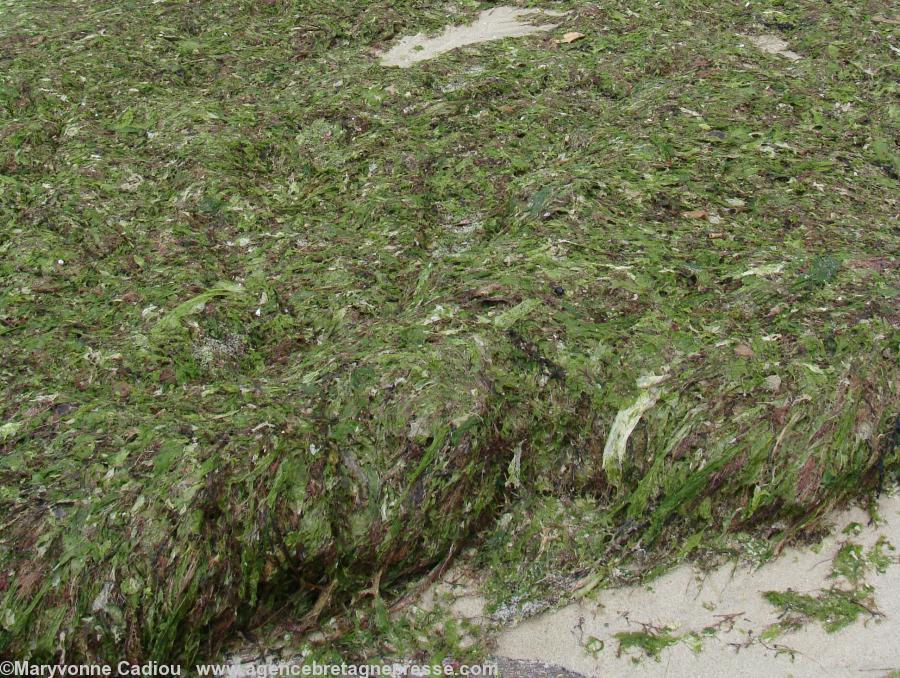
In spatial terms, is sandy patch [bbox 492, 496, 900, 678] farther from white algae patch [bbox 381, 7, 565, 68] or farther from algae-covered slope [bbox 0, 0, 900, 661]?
white algae patch [bbox 381, 7, 565, 68]

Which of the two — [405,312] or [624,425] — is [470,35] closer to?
[405,312]

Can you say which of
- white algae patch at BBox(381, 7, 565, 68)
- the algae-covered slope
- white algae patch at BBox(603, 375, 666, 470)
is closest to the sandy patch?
the algae-covered slope

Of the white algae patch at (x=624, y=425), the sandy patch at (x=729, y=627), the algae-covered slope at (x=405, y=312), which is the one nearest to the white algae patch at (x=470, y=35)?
the algae-covered slope at (x=405, y=312)

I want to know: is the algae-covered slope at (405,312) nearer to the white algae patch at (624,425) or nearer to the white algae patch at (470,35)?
the white algae patch at (624,425)

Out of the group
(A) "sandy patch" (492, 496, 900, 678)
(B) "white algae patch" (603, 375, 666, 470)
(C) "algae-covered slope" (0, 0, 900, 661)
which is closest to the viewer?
(A) "sandy patch" (492, 496, 900, 678)

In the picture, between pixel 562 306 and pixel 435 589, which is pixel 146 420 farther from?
pixel 562 306

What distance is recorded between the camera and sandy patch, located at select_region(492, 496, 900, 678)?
10.7ft

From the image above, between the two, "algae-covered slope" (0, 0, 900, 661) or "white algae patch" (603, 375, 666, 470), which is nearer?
"algae-covered slope" (0, 0, 900, 661)

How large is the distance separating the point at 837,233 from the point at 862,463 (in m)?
1.65

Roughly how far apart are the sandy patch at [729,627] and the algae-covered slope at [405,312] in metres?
0.23

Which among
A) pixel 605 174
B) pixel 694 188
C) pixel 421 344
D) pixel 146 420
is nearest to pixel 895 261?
pixel 694 188

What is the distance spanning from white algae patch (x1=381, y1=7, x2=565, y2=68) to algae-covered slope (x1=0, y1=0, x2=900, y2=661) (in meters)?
0.52

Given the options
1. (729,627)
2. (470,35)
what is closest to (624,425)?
(729,627)

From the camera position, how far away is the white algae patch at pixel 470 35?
7.62 meters
